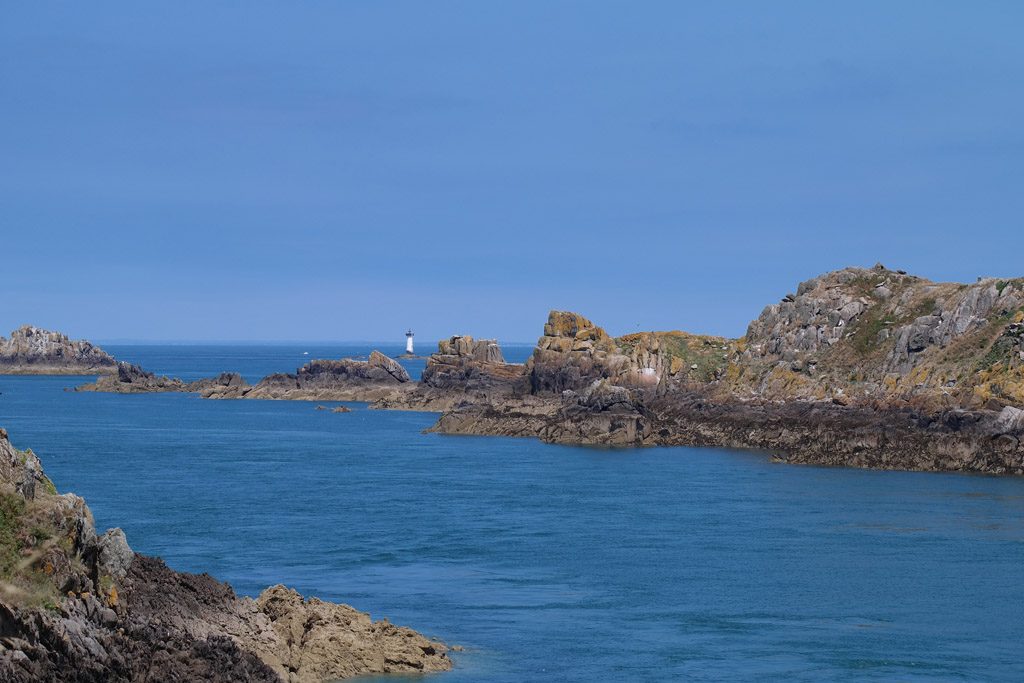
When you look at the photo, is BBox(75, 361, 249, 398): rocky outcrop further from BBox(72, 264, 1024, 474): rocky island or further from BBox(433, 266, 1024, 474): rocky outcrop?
BBox(433, 266, 1024, 474): rocky outcrop

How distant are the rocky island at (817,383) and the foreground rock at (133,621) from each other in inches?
2412

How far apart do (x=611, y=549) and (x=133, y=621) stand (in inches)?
1165

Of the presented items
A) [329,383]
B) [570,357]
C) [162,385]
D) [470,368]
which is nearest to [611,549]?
[570,357]

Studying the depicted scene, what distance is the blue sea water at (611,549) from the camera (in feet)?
125

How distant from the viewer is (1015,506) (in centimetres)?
7012

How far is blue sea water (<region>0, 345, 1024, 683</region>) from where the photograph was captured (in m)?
38.0

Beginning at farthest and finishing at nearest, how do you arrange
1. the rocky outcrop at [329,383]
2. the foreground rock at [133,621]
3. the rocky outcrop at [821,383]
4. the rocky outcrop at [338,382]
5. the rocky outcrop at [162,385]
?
the rocky outcrop at [162,385] < the rocky outcrop at [329,383] < the rocky outcrop at [338,382] < the rocky outcrop at [821,383] < the foreground rock at [133,621]

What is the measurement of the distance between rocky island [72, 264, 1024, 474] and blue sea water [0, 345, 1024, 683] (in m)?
4.71

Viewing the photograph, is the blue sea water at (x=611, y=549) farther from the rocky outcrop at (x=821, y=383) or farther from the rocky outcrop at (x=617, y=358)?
the rocky outcrop at (x=617, y=358)

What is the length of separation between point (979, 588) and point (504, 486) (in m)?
34.8

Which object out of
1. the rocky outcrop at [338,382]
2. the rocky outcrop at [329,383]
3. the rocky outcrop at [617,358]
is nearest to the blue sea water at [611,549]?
the rocky outcrop at [617,358]

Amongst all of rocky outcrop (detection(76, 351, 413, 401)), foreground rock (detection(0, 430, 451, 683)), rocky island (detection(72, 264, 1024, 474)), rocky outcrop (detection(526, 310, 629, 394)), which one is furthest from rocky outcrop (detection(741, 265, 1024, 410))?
foreground rock (detection(0, 430, 451, 683))

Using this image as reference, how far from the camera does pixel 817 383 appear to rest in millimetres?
110500

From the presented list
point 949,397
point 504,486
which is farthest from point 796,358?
point 504,486
